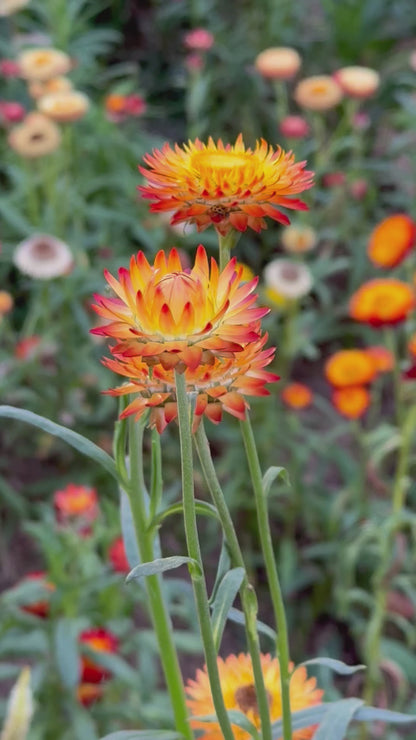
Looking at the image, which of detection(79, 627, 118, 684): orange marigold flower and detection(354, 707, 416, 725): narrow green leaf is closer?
detection(354, 707, 416, 725): narrow green leaf

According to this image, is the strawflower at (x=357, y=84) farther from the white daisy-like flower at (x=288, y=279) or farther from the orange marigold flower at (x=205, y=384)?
the orange marigold flower at (x=205, y=384)

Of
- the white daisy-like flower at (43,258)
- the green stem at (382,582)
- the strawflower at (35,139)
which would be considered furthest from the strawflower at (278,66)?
the green stem at (382,582)

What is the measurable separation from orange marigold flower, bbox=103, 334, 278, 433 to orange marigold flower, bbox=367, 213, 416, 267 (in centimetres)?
129

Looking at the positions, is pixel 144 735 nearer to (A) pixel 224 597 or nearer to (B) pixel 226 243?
(A) pixel 224 597

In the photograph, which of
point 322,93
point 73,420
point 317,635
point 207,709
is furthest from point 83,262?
point 207,709

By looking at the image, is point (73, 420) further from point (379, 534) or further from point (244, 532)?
point (379, 534)

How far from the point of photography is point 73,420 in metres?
2.07

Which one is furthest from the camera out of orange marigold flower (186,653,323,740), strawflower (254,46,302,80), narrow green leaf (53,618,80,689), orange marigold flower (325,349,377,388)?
strawflower (254,46,302,80)

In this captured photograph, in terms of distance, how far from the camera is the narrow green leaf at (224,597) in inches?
20.1

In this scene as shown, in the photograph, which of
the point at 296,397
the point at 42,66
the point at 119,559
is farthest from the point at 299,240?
the point at 119,559

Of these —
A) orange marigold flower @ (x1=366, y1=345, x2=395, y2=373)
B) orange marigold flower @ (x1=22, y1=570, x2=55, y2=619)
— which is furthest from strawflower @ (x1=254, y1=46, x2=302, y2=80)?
orange marigold flower @ (x1=22, y1=570, x2=55, y2=619)

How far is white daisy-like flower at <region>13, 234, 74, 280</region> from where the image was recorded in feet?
6.40

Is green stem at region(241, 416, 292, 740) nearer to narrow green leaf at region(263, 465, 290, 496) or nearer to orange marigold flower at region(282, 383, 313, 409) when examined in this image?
narrow green leaf at region(263, 465, 290, 496)

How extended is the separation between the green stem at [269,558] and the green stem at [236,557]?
1cm
